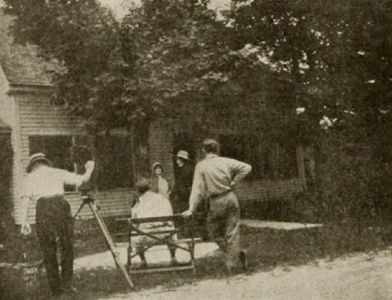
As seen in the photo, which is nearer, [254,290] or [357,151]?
[254,290]

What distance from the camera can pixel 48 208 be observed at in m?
7.93

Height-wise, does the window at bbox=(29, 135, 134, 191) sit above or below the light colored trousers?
above

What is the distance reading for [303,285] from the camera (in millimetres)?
7270

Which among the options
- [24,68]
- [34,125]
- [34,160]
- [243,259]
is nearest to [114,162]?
[34,125]

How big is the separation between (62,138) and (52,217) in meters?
10.9

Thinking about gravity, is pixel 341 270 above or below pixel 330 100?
below

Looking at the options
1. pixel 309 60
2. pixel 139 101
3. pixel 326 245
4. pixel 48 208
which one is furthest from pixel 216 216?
pixel 309 60

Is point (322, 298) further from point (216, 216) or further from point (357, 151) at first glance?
point (357, 151)

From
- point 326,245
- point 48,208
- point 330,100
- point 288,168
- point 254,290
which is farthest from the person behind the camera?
point 288,168

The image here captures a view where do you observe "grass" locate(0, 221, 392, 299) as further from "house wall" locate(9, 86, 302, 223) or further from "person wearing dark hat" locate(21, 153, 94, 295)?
"house wall" locate(9, 86, 302, 223)

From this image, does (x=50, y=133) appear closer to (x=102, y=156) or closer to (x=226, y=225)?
(x=102, y=156)

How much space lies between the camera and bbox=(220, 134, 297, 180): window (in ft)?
78.9

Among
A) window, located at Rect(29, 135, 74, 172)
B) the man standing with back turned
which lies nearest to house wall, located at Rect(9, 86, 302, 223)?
window, located at Rect(29, 135, 74, 172)

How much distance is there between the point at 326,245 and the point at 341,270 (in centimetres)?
231
